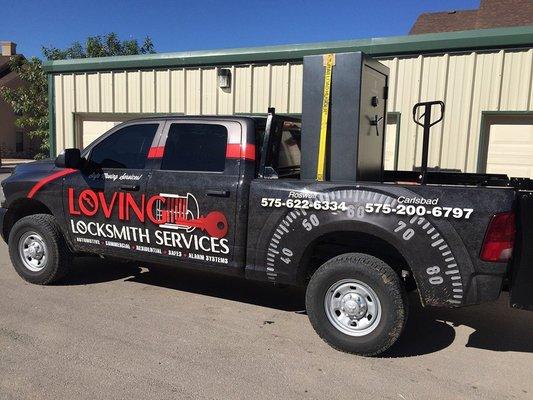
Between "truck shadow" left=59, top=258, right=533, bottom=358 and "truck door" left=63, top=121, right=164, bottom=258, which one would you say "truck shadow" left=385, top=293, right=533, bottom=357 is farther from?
"truck door" left=63, top=121, right=164, bottom=258

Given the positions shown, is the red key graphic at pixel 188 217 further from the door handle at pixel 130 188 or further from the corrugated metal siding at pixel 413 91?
the corrugated metal siding at pixel 413 91

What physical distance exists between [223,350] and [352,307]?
1.08 meters

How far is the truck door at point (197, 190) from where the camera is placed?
434 cm

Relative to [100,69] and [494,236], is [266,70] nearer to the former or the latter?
[100,69]

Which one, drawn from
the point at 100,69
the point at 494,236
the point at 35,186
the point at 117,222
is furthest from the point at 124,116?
the point at 494,236

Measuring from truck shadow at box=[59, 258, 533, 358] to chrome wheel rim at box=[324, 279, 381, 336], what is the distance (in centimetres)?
32

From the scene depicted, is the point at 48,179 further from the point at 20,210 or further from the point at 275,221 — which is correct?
the point at 275,221

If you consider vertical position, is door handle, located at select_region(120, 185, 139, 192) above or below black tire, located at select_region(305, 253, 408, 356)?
above

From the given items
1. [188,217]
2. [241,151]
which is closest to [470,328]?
[241,151]

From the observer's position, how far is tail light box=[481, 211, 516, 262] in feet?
10.9

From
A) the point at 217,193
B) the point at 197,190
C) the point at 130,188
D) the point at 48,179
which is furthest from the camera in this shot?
the point at 48,179

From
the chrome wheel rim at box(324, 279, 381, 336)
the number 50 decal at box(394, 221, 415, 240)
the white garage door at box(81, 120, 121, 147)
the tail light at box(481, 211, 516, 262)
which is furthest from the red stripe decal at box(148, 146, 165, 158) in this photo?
the white garage door at box(81, 120, 121, 147)

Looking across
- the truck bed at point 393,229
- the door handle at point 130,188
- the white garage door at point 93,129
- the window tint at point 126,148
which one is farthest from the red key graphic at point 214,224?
the white garage door at point 93,129

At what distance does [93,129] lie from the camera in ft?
39.1
